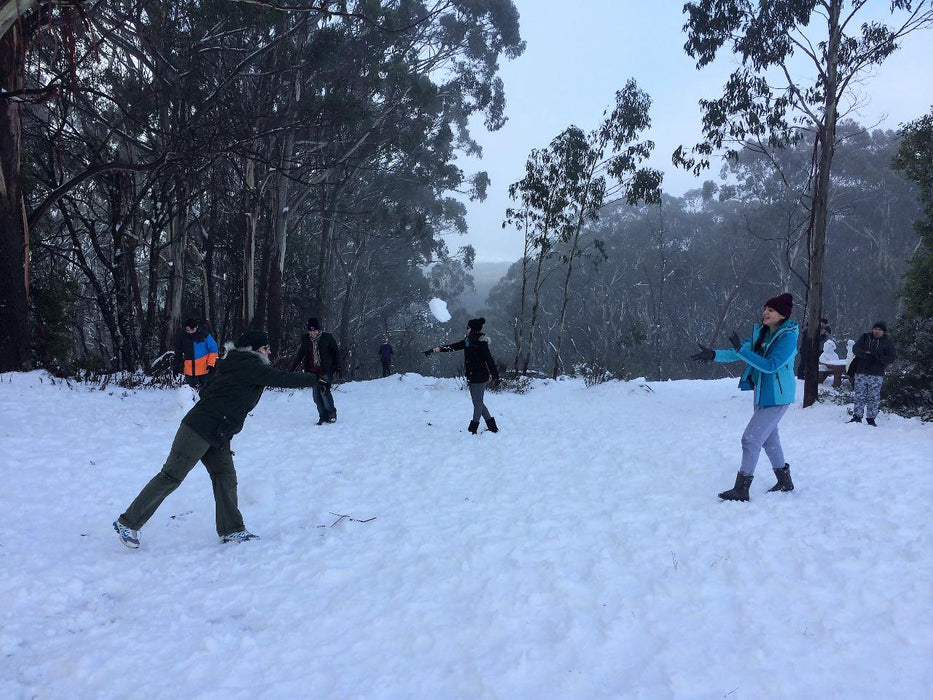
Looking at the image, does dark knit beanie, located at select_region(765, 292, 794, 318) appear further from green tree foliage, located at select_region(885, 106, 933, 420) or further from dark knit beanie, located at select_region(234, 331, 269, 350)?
green tree foliage, located at select_region(885, 106, 933, 420)

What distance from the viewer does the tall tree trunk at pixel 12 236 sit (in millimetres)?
9000

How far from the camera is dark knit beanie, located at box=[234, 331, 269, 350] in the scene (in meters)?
4.09

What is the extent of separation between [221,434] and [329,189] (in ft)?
74.6

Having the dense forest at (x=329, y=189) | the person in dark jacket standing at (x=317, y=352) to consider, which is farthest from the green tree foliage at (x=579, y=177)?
the person in dark jacket standing at (x=317, y=352)

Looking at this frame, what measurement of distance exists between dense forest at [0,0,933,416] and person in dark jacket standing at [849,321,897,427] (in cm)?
294

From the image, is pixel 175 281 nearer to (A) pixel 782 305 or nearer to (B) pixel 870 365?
(A) pixel 782 305

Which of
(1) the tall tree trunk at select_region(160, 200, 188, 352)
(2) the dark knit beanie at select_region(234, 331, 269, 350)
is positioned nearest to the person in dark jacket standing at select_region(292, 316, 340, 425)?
(2) the dark knit beanie at select_region(234, 331, 269, 350)

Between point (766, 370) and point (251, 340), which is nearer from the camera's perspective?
point (251, 340)

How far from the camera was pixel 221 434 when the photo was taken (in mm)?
3977

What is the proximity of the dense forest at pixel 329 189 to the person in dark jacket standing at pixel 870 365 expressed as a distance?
9.65 feet

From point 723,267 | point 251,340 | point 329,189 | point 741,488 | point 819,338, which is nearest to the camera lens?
point 251,340

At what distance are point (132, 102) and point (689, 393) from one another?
56.2ft

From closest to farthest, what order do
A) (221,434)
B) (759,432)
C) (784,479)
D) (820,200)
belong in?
(221,434)
(759,432)
(784,479)
(820,200)

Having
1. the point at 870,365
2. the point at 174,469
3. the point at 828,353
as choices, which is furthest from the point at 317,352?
the point at 828,353
